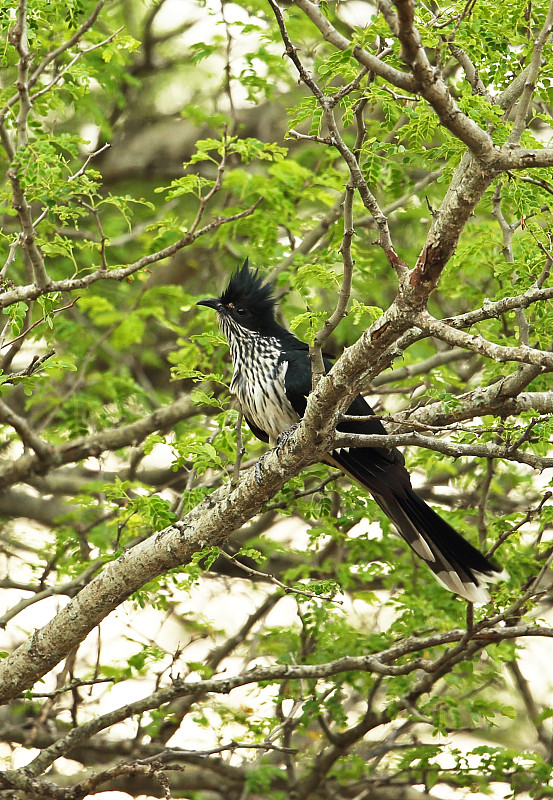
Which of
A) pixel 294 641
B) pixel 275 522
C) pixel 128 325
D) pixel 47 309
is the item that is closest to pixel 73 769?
pixel 294 641

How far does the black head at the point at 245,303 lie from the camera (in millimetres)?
5539

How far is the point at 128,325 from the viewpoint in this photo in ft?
21.9

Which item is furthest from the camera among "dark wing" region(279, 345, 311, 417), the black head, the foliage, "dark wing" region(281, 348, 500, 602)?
the black head

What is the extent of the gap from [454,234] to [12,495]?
17.7 feet

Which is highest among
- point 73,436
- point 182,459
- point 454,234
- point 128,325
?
point 128,325

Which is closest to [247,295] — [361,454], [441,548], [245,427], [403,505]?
[245,427]

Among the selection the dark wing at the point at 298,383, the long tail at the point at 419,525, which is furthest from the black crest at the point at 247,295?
the long tail at the point at 419,525

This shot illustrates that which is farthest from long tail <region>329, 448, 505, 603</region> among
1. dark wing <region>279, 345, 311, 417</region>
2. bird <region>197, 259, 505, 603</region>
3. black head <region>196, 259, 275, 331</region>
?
black head <region>196, 259, 275, 331</region>

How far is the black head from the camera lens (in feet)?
18.2

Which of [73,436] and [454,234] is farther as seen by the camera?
[73,436]

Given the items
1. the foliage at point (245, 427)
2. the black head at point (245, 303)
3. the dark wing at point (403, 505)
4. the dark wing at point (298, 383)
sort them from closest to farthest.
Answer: the foliage at point (245, 427), the dark wing at point (403, 505), the dark wing at point (298, 383), the black head at point (245, 303)

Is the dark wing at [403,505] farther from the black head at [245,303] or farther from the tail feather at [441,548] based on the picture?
the black head at [245,303]

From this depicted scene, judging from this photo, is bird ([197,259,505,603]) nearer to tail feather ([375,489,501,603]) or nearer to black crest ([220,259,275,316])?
tail feather ([375,489,501,603])

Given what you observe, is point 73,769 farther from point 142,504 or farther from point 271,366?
Result: point 271,366
